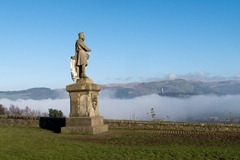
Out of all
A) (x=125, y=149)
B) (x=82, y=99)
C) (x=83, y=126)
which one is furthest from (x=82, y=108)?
(x=125, y=149)

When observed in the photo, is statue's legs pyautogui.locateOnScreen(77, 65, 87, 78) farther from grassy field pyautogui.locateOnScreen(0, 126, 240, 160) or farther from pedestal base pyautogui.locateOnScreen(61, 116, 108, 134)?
grassy field pyautogui.locateOnScreen(0, 126, 240, 160)

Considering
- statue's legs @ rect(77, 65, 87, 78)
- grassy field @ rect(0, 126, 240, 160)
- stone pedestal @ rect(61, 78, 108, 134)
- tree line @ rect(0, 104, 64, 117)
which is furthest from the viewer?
tree line @ rect(0, 104, 64, 117)

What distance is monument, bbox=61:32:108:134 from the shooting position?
14516 millimetres

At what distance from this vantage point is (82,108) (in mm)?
14859

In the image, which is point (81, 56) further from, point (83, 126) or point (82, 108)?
point (83, 126)

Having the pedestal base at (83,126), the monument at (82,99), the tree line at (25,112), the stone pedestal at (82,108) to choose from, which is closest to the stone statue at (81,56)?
the monument at (82,99)

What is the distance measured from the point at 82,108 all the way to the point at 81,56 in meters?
2.37

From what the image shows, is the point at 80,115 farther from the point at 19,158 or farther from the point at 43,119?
the point at 19,158

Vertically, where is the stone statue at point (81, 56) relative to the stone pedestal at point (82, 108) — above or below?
above

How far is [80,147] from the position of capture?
34.0ft

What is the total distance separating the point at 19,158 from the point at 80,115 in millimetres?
6196

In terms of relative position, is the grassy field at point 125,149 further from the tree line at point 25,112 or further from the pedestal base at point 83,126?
the tree line at point 25,112

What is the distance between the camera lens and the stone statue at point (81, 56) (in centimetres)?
1524

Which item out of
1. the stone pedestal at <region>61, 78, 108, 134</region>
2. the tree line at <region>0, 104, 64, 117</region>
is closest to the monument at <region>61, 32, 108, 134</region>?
the stone pedestal at <region>61, 78, 108, 134</region>
